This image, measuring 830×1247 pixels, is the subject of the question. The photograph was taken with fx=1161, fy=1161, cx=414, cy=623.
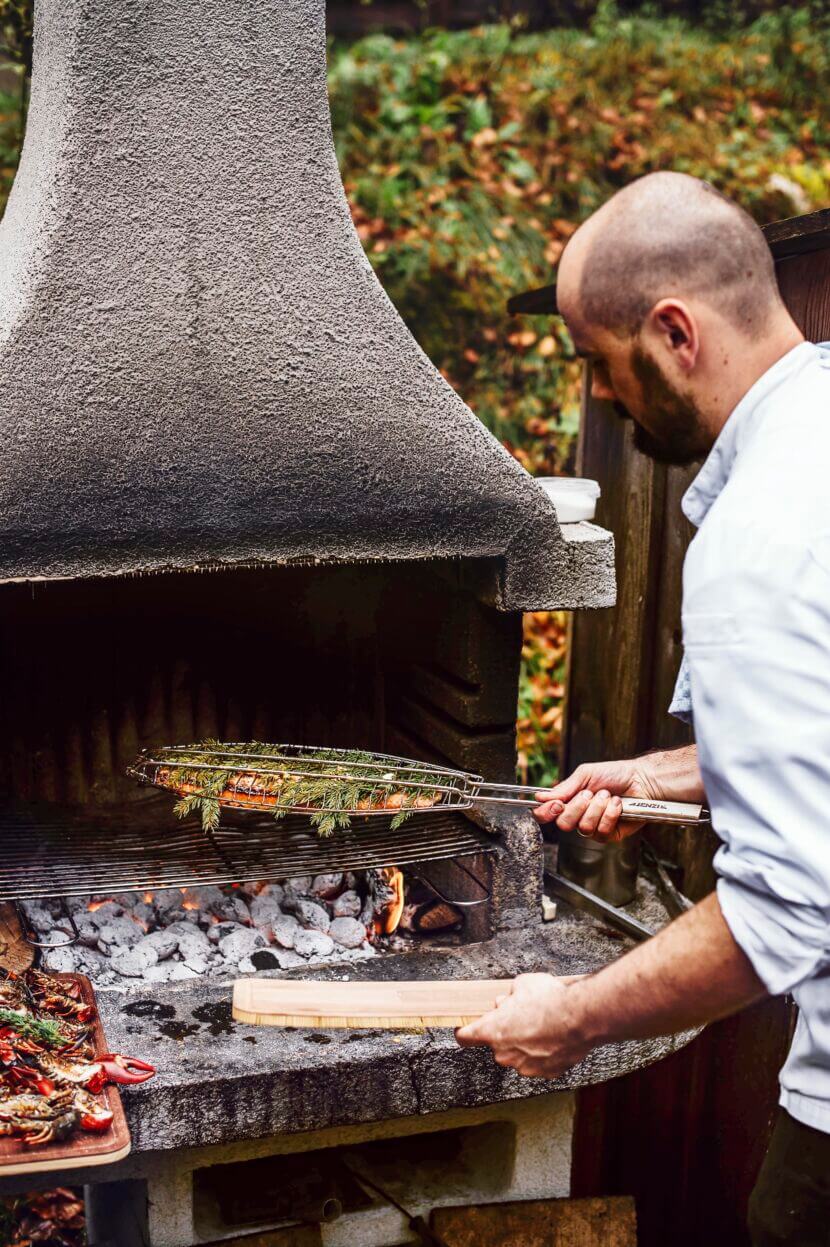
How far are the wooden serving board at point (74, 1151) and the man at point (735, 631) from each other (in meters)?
0.75

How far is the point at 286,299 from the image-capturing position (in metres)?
2.86

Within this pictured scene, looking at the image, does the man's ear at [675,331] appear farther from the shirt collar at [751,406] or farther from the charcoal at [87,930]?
the charcoal at [87,930]

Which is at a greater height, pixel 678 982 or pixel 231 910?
pixel 678 982

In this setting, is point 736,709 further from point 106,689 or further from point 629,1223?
point 106,689

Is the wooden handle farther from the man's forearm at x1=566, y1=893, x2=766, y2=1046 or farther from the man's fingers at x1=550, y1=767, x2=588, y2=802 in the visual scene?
the man's forearm at x1=566, y1=893, x2=766, y2=1046

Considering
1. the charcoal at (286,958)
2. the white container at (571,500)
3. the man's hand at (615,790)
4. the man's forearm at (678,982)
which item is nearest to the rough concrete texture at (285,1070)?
the charcoal at (286,958)

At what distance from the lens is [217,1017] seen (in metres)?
2.76

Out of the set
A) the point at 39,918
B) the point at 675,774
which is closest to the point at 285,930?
the point at 39,918

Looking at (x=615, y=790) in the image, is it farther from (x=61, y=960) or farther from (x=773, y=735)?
(x=61, y=960)

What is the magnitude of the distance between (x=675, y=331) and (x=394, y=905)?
201 cm

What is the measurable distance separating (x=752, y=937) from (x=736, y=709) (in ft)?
1.04

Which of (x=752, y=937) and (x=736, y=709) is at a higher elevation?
(x=736, y=709)

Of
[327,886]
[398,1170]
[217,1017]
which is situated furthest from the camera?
[327,886]

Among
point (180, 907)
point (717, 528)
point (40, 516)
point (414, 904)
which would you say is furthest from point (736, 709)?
point (180, 907)
